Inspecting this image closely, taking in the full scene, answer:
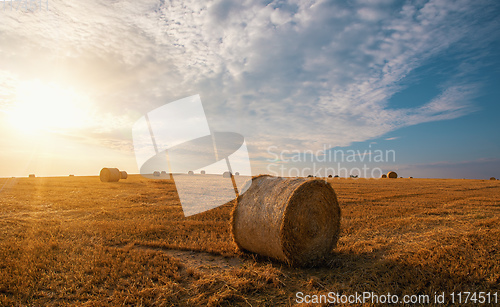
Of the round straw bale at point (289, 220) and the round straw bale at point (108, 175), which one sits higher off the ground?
the round straw bale at point (108, 175)

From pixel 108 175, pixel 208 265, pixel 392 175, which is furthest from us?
pixel 392 175

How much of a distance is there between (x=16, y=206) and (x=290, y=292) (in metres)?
14.3

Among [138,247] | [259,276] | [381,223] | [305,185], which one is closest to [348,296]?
[259,276]

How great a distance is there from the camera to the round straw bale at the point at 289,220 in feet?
18.3

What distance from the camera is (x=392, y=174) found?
149 ft

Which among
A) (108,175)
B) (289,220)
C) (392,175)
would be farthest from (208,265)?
(392,175)

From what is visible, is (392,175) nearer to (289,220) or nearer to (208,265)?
(289,220)

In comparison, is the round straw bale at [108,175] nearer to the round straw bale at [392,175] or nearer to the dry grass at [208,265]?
the dry grass at [208,265]

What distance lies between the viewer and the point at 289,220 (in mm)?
5598

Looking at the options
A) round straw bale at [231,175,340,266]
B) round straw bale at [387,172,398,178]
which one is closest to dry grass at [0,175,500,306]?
round straw bale at [231,175,340,266]

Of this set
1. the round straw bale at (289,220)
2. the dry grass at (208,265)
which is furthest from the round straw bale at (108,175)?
the round straw bale at (289,220)

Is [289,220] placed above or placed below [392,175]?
below

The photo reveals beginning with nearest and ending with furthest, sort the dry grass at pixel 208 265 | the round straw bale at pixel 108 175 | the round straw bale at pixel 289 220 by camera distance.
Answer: the dry grass at pixel 208 265
the round straw bale at pixel 289 220
the round straw bale at pixel 108 175

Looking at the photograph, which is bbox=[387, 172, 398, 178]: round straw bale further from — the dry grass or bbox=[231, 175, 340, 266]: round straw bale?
bbox=[231, 175, 340, 266]: round straw bale
